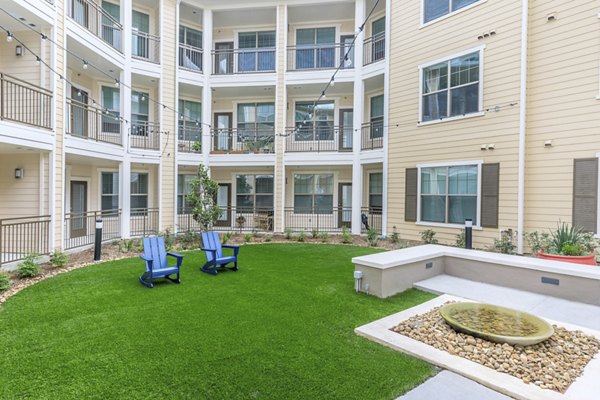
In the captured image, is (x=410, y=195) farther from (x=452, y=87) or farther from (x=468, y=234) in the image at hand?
(x=452, y=87)

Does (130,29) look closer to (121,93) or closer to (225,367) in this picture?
(121,93)

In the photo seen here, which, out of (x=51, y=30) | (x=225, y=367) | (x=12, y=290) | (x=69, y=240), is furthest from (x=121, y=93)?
(x=225, y=367)

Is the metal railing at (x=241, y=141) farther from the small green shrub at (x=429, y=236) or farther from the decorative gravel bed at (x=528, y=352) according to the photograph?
the decorative gravel bed at (x=528, y=352)

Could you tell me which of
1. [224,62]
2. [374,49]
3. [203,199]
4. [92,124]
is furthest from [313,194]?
[92,124]

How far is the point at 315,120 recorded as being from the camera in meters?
15.5

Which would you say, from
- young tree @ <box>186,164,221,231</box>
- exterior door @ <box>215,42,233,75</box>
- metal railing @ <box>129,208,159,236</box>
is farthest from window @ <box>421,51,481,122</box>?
metal railing @ <box>129,208,159,236</box>

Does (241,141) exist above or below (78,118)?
below

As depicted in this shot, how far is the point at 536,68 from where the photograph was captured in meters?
8.85

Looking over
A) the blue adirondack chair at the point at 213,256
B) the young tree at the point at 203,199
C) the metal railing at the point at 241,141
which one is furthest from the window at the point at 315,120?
the blue adirondack chair at the point at 213,256

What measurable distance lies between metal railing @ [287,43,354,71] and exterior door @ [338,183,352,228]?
17.6ft

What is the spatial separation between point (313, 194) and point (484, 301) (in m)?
10.5

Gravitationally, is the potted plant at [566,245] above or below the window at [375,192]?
below

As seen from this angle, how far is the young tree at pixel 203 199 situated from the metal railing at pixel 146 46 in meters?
5.47

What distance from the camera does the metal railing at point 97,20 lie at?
10.7 metres
